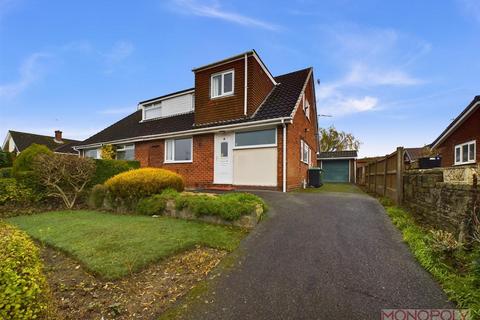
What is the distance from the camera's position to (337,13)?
8734 millimetres

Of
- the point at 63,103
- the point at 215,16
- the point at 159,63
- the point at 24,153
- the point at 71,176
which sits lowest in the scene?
the point at 71,176

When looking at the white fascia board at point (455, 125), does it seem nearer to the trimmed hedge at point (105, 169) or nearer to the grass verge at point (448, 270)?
the grass verge at point (448, 270)

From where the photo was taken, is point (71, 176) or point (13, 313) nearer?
point (13, 313)

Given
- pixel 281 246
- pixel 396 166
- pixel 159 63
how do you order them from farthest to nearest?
Result: 1. pixel 159 63
2. pixel 396 166
3. pixel 281 246

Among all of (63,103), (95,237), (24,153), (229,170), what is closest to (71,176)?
(24,153)

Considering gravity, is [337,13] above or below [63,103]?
above

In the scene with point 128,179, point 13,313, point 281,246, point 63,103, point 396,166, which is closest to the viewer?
point 13,313

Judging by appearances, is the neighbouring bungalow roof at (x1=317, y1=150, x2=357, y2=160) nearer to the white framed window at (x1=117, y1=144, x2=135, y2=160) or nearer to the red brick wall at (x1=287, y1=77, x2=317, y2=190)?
the red brick wall at (x1=287, y1=77, x2=317, y2=190)

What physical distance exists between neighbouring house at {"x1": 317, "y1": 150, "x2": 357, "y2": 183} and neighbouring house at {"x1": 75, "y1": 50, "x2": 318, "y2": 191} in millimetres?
13191

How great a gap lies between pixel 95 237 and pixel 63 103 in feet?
45.7

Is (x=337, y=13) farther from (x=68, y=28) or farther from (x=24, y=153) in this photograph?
(x=24, y=153)

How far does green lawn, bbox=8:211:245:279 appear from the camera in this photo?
385 cm

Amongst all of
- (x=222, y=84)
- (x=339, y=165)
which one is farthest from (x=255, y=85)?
(x=339, y=165)

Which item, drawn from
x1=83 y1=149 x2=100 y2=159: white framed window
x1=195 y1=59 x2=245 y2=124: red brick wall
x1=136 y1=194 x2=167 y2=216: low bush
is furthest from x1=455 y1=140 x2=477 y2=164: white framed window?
x1=83 y1=149 x2=100 y2=159: white framed window
